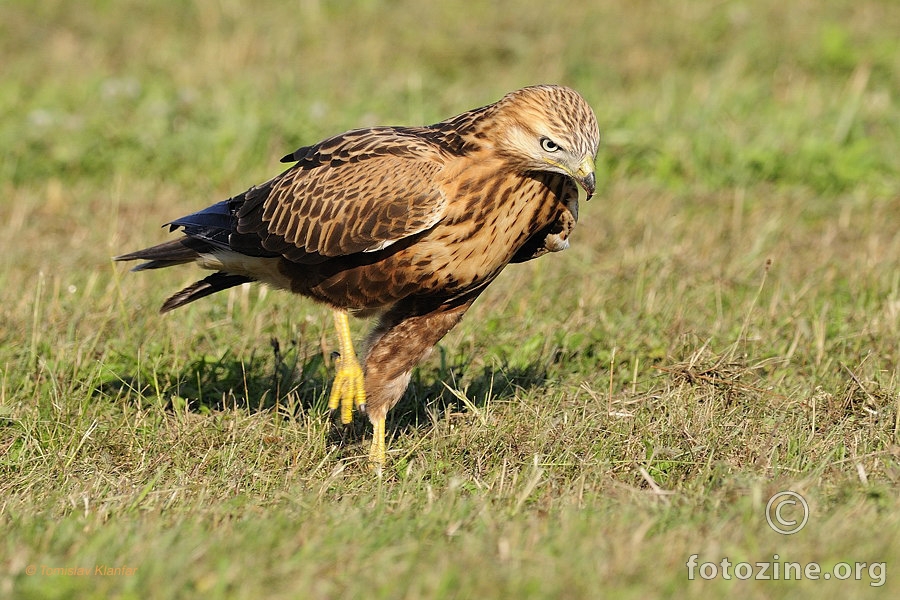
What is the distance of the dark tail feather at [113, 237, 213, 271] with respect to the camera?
5535mm

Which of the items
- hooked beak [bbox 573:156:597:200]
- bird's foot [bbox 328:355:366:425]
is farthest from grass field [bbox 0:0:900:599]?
hooked beak [bbox 573:156:597:200]

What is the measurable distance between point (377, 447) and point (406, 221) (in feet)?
3.49

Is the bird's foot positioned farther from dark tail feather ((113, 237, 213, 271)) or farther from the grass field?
dark tail feather ((113, 237, 213, 271))

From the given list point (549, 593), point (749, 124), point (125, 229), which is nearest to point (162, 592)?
point (549, 593)

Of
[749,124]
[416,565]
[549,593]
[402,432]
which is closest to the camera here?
[549,593]

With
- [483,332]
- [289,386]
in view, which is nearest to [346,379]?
[289,386]

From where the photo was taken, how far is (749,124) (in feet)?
30.2

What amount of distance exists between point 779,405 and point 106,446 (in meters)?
2.94

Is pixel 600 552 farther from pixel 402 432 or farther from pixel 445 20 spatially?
pixel 445 20

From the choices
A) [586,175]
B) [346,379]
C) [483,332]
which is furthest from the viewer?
[483,332]

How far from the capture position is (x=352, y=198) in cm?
485

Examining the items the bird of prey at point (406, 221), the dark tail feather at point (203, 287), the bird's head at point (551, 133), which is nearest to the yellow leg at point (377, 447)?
the bird of prey at point (406, 221)

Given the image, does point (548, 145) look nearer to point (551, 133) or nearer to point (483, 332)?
point (551, 133)

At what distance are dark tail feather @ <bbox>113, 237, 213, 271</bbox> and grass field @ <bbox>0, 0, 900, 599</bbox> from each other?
42 cm
